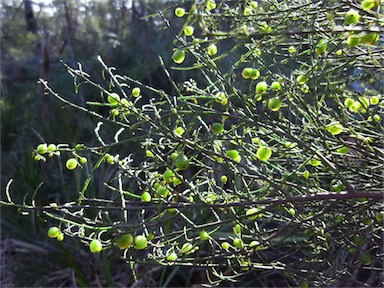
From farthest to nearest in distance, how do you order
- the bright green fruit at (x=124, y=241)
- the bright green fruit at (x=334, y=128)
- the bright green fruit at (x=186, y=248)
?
1. the bright green fruit at (x=186, y=248)
2. the bright green fruit at (x=334, y=128)
3. the bright green fruit at (x=124, y=241)

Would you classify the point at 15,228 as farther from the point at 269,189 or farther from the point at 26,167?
the point at 269,189

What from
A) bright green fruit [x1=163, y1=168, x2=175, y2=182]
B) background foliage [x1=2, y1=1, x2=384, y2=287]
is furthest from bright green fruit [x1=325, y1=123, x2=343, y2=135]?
bright green fruit [x1=163, y1=168, x2=175, y2=182]

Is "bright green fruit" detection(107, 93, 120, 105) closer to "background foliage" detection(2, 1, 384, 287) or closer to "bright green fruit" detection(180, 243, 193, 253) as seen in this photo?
"background foliage" detection(2, 1, 384, 287)

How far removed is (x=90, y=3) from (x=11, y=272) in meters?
6.26

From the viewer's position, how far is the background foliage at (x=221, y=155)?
94 cm

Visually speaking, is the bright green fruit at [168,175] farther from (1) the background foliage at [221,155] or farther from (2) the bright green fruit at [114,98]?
(2) the bright green fruit at [114,98]

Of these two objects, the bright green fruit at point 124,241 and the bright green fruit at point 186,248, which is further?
the bright green fruit at point 186,248

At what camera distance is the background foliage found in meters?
0.94

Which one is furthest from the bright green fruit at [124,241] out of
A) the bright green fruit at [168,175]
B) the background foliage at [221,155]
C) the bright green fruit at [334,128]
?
the bright green fruit at [334,128]

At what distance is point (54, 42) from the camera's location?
799 cm

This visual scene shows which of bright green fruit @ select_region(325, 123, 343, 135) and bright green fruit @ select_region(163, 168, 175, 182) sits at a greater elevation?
bright green fruit @ select_region(325, 123, 343, 135)

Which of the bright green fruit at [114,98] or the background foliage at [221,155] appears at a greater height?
the bright green fruit at [114,98]

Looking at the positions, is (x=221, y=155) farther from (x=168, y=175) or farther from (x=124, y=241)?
(x=124, y=241)

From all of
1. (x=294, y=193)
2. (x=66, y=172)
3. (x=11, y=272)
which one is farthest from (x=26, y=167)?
(x=294, y=193)
